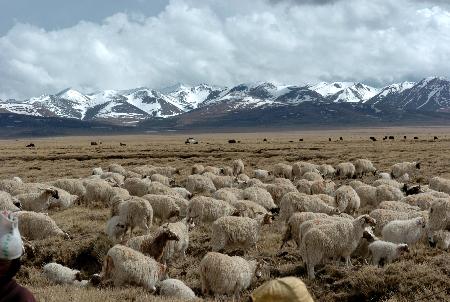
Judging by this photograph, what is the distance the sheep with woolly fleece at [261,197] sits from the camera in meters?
16.7

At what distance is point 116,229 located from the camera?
509 inches

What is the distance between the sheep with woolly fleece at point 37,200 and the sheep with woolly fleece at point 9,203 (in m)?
0.36

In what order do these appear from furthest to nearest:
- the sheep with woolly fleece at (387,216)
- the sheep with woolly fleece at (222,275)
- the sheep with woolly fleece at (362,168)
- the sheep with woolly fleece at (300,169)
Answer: the sheep with woolly fleece at (362,168), the sheep with woolly fleece at (300,169), the sheep with woolly fleece at (387,216), the sheep with woolly fleece at (222,275)

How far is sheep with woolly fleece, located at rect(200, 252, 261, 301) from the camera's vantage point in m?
8.97

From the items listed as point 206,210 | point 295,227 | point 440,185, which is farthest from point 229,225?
point 440,185

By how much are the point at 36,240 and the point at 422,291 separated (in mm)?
9011

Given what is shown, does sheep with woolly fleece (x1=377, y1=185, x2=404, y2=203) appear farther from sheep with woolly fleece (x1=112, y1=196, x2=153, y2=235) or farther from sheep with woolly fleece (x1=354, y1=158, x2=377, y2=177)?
sheep with woolly fleece (x1=354, y1=158, x2=377, y2=177)

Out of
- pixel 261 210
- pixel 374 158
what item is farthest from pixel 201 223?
pixel 374 158

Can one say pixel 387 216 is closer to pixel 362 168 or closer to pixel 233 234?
pixel 233 234

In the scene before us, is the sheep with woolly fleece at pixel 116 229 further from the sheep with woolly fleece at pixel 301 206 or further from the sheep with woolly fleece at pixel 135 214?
the sheep with woolly fleece at pixel 301 206

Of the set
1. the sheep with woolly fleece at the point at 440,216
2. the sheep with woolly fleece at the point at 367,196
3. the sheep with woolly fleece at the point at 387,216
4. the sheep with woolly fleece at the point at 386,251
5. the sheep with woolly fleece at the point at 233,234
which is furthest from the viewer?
the sheep with woolly fleece at the point at 367,196

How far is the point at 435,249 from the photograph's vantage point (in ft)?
36.9

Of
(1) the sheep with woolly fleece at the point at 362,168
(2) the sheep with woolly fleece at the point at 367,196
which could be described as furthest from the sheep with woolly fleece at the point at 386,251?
(1) the sheep with woolly fleece at the point at 362,168

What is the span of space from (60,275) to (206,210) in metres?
5.02
